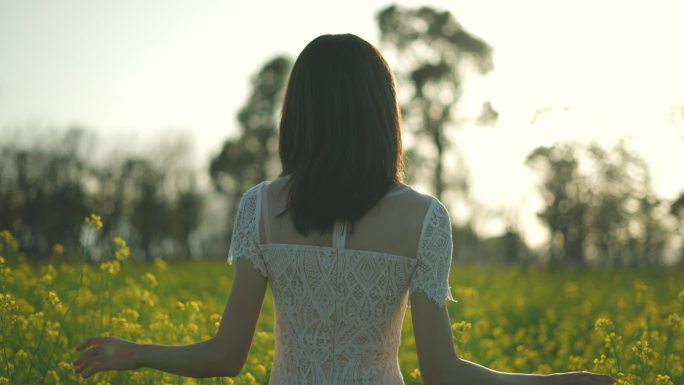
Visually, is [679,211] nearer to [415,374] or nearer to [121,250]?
[415,374]

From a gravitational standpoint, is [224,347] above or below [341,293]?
below

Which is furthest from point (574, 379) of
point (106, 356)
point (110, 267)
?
point (110, 267)

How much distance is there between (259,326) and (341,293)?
5.56m

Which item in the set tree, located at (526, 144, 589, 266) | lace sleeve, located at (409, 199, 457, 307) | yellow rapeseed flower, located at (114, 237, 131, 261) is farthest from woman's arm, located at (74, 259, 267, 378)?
tree, located at (526, 144, 589, 266)

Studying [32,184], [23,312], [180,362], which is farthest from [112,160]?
[180,362]

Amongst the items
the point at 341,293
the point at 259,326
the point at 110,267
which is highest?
the point at 341,293

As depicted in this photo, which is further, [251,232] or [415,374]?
[415,374]

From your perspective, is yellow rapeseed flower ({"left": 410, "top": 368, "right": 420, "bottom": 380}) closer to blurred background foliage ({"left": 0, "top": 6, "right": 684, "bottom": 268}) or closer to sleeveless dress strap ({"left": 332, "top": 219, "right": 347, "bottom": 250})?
sleeveless dress strap ({"left": 332, "top": 219, "right": 347, "bottom": 250})

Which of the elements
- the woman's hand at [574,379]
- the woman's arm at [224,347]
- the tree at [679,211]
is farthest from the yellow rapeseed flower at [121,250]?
the tree at [679,211]

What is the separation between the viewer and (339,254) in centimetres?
196

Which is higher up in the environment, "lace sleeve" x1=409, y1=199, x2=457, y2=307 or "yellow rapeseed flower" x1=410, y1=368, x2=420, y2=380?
"lace sleeve" x1=409, y1=199, x2=457, y2=307

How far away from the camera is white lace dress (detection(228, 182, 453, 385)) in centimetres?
196

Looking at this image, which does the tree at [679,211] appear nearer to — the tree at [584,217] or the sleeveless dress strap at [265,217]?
the sleeveless dress strap at [265,217]

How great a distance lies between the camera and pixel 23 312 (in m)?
5.65
